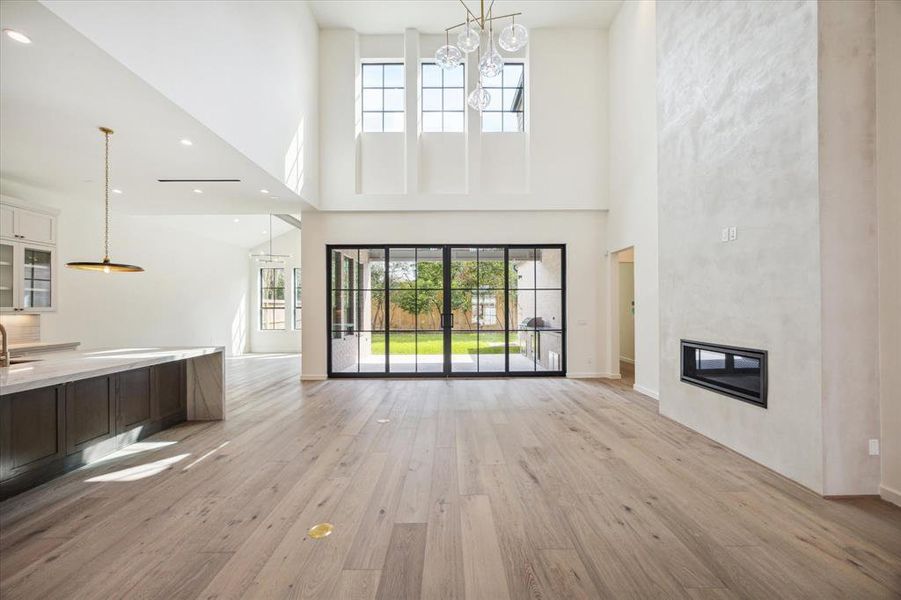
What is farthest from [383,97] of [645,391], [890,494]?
[890,494]

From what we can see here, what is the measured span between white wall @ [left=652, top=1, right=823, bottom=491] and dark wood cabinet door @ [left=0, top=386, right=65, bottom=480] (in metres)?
5.47

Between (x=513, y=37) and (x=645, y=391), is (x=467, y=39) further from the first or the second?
(x=645, y=391)

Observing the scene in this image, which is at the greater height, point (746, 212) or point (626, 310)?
point (746, 212)

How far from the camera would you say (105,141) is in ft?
12.9

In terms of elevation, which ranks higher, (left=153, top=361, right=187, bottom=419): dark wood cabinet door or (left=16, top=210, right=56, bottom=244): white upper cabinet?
(left=16, top=210, right=56, bottom=244): white upper cabinet

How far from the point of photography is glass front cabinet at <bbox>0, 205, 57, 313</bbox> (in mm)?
5070

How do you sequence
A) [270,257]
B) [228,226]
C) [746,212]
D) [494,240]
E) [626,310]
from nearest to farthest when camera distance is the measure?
[746,212] → [494,240] → [626,310] → [228,226] → [270,257]

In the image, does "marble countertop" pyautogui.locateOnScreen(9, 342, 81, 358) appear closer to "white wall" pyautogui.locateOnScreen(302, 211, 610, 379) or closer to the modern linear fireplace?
"white wall" pyautogui.locateOnScreen(302, 211, 610, 379)

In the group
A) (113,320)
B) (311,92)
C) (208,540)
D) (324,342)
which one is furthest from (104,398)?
(311,92)

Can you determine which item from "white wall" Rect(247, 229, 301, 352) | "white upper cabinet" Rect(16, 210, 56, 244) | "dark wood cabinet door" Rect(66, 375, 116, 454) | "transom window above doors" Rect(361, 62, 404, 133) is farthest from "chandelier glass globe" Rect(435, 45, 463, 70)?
"white wall" Rect(247, 229, 301, 352)

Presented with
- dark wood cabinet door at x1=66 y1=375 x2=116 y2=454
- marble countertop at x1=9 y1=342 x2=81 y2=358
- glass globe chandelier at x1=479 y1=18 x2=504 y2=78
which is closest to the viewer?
dark wood cabinet door at x1=66 y1=375 x2=116 y2=454

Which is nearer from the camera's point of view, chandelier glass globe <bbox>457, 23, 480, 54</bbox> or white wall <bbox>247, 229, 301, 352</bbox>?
chandelier glass globe <bbox>457, 23, 480, 54</bbox>

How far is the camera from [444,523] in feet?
7.69

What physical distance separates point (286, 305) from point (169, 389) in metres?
8.27
